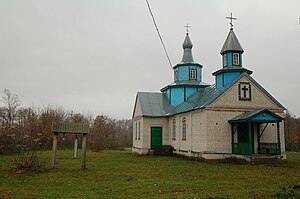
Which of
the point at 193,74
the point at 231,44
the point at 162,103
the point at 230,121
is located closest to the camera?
the point at 230,121

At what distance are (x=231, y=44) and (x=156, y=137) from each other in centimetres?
1097

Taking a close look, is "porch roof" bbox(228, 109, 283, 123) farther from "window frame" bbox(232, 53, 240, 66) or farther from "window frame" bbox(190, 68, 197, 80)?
"window frame" bbox(190, 68, 197, 80)

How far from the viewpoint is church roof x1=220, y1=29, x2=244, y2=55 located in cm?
2395

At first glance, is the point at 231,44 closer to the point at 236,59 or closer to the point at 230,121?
the point at 236,59

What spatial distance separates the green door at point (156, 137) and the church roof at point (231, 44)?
950 centimetres

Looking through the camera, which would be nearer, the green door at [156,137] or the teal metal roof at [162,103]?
the teal metal roof at [162,103]

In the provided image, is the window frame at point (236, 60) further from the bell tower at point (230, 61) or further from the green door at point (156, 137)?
the green door at point (156, 137)

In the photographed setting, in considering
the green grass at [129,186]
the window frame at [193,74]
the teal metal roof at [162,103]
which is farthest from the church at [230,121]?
the green grass at [129,186]

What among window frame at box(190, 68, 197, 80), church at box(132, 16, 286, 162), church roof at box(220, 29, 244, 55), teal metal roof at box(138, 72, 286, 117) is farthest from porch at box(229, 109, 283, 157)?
window frame at box(190, 68, 197, 80)

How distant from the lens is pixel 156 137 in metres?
28.9

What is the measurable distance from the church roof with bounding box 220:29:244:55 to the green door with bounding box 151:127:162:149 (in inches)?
374

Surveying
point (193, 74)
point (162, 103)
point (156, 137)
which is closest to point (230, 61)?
point (193, 74)

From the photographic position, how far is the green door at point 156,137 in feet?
94.2

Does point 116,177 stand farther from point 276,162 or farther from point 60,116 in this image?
point 60,116
